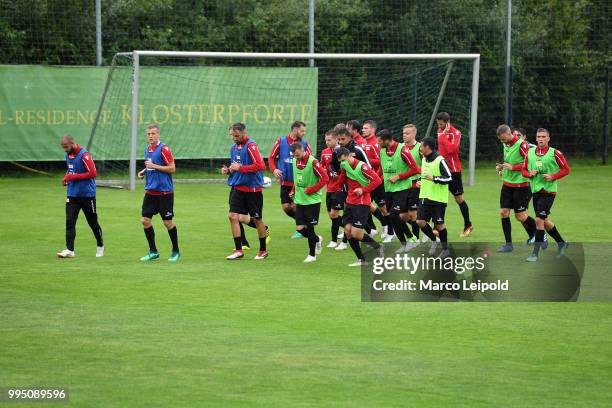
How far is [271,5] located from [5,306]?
68.4 ft

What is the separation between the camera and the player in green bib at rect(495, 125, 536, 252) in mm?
17125

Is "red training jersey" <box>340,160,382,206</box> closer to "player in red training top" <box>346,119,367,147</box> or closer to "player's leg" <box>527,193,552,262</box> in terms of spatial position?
"player in red training top" <box>346,119,367,147</box>

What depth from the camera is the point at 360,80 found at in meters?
30.9

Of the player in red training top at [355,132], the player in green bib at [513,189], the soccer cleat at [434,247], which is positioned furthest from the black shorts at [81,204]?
the player in green bib at [513,189]

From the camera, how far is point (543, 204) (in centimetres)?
1614

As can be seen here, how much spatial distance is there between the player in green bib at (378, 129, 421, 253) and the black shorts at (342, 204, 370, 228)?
1.54 metres

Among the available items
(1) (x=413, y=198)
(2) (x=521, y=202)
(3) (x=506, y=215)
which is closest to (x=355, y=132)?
(1) (x=413, y=198)

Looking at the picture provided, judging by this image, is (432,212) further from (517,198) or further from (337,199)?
(517,198)

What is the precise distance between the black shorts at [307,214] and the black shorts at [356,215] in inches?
29.3

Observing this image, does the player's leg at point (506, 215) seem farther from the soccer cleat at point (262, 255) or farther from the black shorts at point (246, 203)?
the black shorts at point (246, 203)

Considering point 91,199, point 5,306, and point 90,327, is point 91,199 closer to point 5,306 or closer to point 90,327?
point 5,306

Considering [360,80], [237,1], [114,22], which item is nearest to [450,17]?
[360,80]

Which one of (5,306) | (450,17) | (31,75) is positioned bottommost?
(5,306)

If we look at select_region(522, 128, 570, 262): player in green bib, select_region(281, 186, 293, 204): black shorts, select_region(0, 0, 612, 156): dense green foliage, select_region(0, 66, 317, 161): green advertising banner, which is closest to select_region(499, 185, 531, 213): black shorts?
select_region(522, 128, 570, 262): player in green bib
